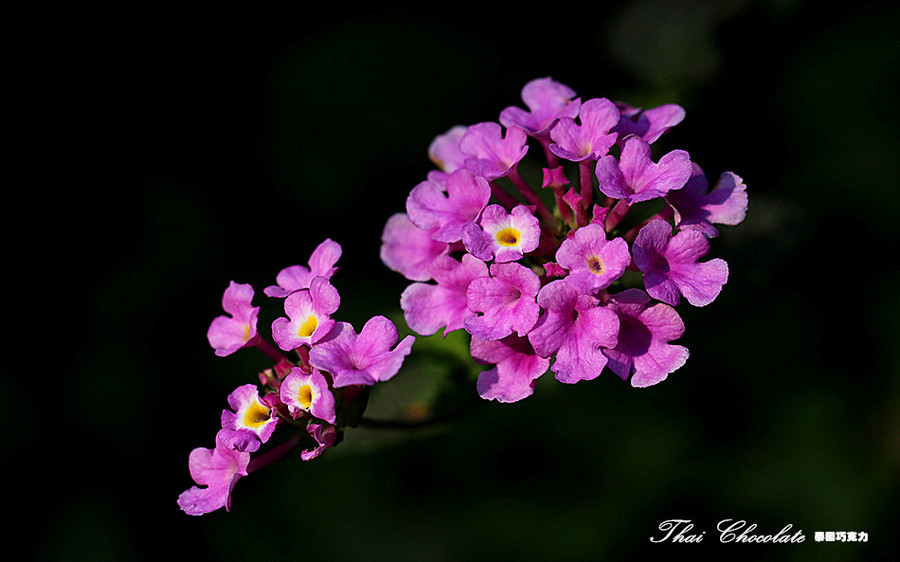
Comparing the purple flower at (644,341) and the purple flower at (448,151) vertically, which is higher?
the purple flower at (448,151)

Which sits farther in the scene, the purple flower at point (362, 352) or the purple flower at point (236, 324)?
the purple flower at point (236, 324)

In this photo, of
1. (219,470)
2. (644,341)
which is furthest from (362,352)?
(644,341)

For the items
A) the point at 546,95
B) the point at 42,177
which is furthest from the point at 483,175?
the point at 42,177

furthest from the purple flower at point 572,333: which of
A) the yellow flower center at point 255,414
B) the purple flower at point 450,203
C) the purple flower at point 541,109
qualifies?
the yellow flower center at point 255,414

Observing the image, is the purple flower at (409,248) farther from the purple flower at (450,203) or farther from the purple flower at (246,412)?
the purple flower at (246,412)

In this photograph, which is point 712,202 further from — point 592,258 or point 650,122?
point 592,258

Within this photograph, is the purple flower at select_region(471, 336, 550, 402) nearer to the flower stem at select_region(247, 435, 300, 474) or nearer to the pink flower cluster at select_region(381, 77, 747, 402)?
the pink flower cluster at select_region(381, 77, 747, 402)
